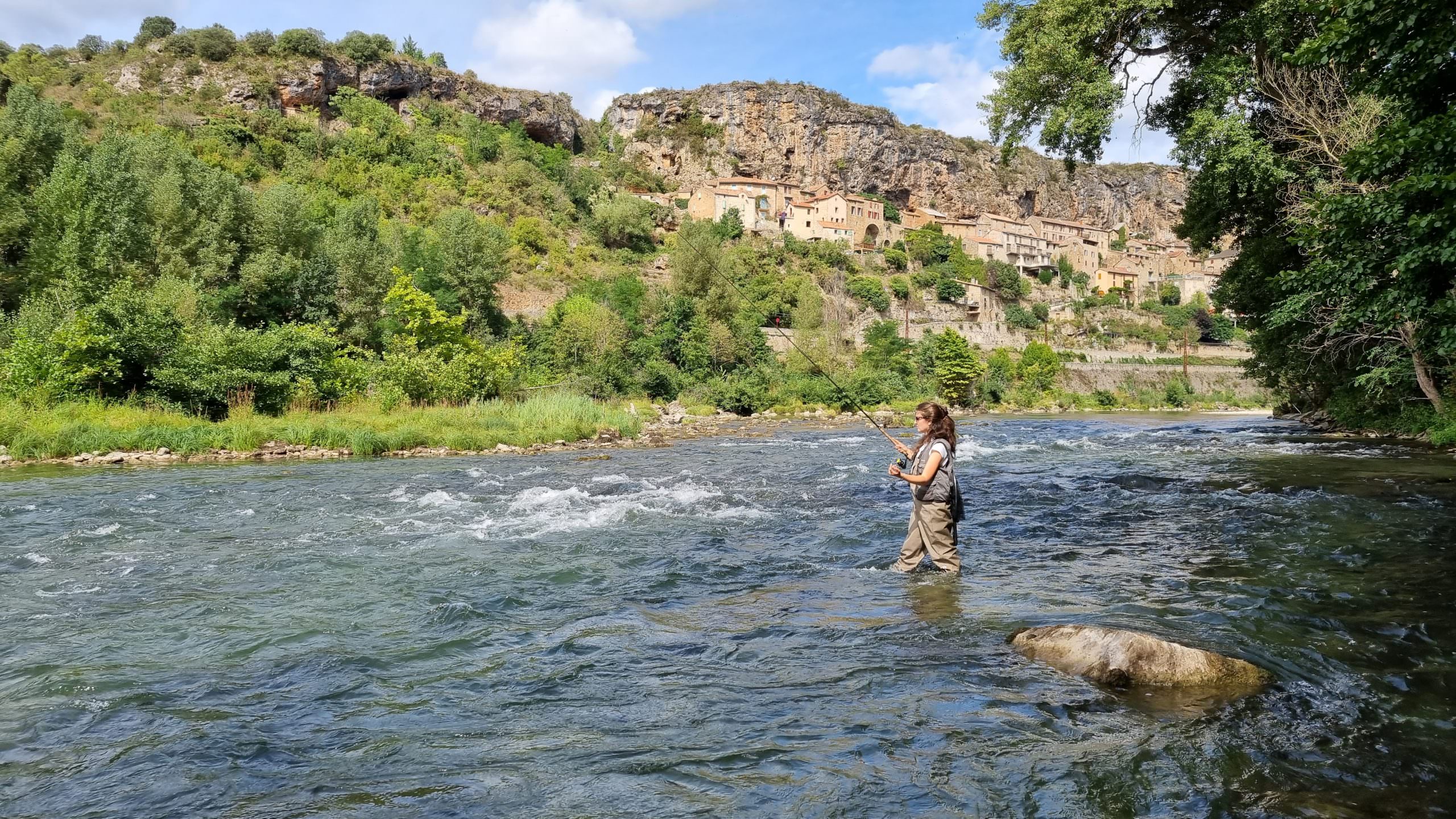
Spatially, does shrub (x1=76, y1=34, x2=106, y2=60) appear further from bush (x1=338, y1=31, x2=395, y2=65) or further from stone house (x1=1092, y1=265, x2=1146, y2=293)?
stone house (x1=1092, y1=265, x2=1146, y2=293)

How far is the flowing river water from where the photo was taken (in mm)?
4125

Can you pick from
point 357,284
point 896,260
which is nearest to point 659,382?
point 357,284

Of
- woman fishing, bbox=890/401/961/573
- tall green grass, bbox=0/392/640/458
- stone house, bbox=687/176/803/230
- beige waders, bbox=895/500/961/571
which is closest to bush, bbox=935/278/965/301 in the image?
stone house, bbox=687/176/803/230

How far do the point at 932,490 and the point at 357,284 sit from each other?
38.2 meters

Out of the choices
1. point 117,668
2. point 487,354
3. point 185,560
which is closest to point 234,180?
point 487,354

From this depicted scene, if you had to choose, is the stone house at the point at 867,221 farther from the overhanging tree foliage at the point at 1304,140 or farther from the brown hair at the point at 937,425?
the brown hair at the point at 937,425

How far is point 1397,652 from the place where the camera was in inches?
232

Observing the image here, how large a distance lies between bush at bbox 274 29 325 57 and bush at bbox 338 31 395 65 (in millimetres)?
3482

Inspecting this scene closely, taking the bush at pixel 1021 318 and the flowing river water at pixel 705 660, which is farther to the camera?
the bush at pixel 1021 318

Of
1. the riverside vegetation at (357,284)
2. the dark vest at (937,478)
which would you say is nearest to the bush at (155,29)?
the riverside vegetation at (357,284)

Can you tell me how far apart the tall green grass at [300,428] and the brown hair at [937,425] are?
1822 centimetres

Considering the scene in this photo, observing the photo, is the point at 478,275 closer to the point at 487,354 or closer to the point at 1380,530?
the point at 487,354

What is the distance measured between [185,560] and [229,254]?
105ft

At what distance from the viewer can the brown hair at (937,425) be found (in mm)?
8539
